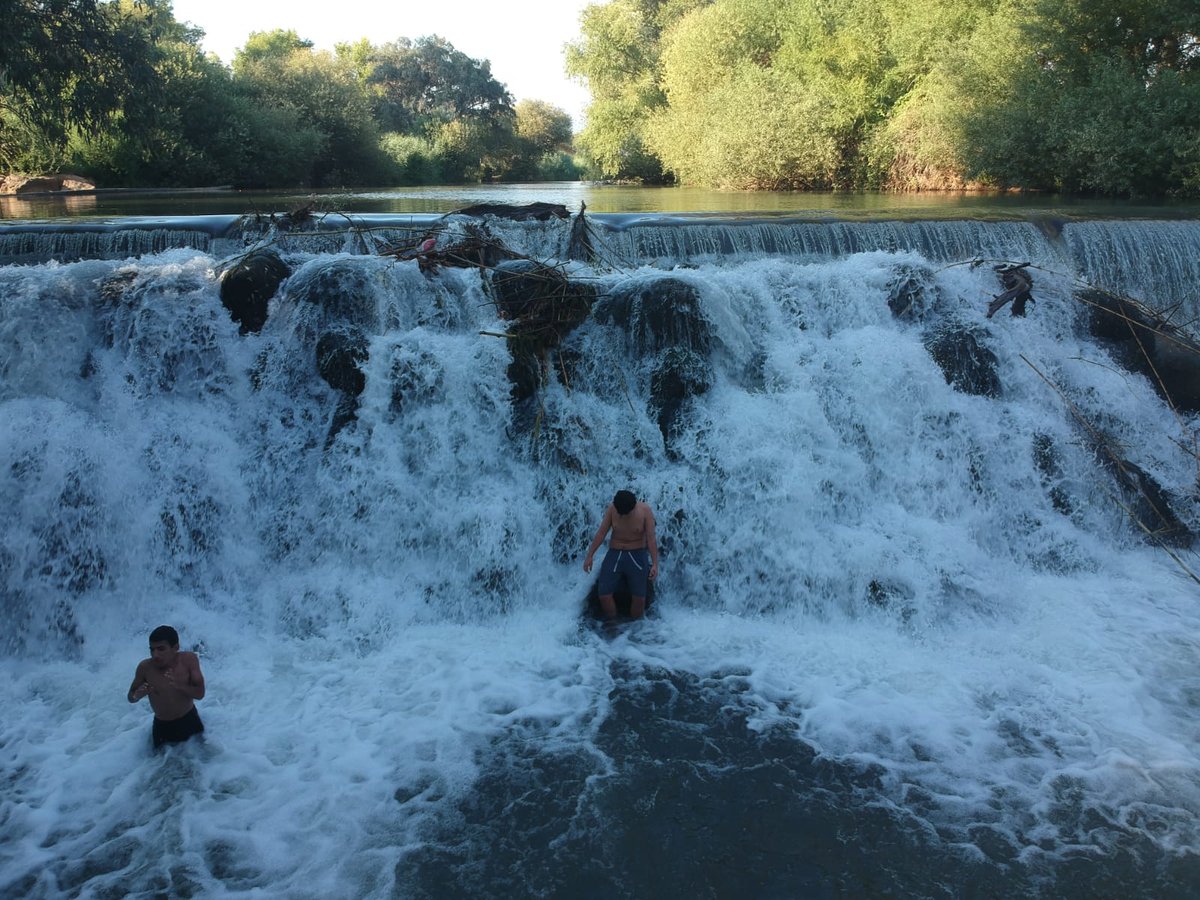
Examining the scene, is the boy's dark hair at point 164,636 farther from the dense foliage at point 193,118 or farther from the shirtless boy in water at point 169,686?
the dense foliage at point 193,118

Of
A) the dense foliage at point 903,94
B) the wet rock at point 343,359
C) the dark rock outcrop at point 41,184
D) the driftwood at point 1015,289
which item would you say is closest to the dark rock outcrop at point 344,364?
the wet rock at point 343,359

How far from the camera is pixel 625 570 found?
610 cm

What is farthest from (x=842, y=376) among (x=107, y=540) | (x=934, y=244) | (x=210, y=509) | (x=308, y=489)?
(x=107, y=540)

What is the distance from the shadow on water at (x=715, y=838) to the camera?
12.8 feet

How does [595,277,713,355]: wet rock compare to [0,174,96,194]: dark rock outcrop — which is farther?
[0,174,96,194]: dark rock outcrop

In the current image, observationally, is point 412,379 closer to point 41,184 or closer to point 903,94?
point 41,184

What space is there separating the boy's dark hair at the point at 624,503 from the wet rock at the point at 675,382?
1.45 meters

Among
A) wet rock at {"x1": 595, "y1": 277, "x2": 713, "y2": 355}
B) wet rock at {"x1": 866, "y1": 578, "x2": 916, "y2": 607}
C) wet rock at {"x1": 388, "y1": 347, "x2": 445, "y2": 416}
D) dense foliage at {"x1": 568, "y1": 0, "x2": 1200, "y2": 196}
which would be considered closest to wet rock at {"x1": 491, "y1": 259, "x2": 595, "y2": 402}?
wet rock at {"x1": 595, "y1": 277, "x2": 713, "y2": 355}

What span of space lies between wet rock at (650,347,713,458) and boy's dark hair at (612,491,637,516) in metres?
1.45

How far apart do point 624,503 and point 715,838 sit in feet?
7.95

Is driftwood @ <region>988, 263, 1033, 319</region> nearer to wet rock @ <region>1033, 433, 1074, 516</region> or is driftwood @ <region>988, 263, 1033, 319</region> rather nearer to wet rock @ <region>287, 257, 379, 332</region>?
wet rock @ <region>1033, 433, 1074, 516</region>

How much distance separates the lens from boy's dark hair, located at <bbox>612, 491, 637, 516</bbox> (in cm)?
602

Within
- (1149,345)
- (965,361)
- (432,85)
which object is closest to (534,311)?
(965,361)

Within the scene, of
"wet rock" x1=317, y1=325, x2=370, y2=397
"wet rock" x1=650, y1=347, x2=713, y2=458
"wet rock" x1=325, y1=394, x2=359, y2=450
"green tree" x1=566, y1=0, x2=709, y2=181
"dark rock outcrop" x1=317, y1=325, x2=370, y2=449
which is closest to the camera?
"wet rock" x1=325, y1=394, x2=359, y2=450
